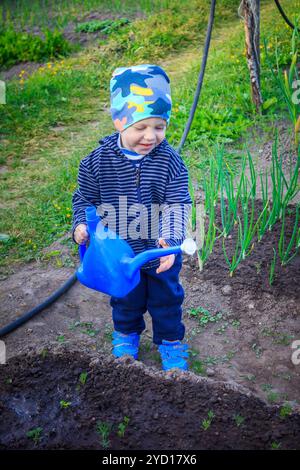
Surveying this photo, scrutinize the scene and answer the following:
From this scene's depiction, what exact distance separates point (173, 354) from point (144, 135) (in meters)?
0.89

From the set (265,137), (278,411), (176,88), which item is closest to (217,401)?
(278,411)

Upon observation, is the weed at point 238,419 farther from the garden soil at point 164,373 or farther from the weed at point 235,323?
the weed at point 235,323

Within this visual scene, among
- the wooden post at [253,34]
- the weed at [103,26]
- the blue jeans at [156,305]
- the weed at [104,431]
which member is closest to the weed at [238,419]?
the weed at [104,431]

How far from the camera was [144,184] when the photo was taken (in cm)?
209

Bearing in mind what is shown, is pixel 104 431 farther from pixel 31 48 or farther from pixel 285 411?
pixel 31 48

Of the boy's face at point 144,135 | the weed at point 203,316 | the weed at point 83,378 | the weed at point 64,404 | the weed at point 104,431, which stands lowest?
the weed at point 203,316

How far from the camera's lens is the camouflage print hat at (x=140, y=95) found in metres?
1.96

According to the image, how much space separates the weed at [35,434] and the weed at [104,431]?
0.61 feet

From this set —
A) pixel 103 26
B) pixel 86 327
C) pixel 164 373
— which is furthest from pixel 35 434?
pixel 103 26

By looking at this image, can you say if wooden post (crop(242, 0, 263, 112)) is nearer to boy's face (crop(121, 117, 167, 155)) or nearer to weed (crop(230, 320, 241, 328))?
weed (crop(230, 320, 241, 328))

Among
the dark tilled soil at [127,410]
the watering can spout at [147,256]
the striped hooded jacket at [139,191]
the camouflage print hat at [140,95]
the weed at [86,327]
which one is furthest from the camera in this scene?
the weed at [86,327]

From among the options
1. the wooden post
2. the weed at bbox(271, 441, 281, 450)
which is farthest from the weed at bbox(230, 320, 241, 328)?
the wooden post

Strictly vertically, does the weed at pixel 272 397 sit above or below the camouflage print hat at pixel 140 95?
below
